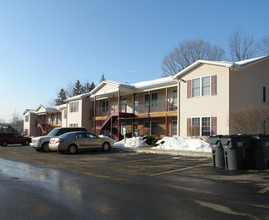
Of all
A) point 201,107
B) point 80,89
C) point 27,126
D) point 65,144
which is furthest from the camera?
point 80,89

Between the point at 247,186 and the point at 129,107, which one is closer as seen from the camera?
the point at 247,186

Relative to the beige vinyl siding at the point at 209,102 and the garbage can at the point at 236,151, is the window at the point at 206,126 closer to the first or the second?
the beige vinyl siding at the point at 209,102

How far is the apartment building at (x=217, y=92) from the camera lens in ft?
63.1

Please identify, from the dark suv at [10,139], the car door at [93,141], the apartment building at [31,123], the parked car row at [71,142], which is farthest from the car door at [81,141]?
the apartment building at [31,123]

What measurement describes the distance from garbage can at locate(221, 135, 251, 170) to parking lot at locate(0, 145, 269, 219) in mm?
473

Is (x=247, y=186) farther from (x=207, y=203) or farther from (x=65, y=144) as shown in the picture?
(x=65, y=144)

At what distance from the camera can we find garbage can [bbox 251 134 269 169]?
1065 cm

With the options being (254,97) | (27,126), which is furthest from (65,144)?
(27,126)

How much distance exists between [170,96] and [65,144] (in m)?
11.9

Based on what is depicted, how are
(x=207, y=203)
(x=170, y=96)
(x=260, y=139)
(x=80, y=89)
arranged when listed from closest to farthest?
(x=207, y=203), (x=260, y=139), (x=170, y=96), (x=80, y=89)

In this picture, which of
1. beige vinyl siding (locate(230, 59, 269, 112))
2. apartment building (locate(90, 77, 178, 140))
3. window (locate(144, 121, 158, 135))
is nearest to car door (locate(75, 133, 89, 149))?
apartment building (locate(90, 77, 178, 140))

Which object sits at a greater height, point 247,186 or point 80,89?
point 80,89

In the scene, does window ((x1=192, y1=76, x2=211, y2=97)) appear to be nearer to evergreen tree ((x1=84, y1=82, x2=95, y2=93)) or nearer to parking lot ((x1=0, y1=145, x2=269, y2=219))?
parking lot ((x1=0, y1=145, x2=269, y2=219))

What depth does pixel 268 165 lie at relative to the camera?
1100cm
